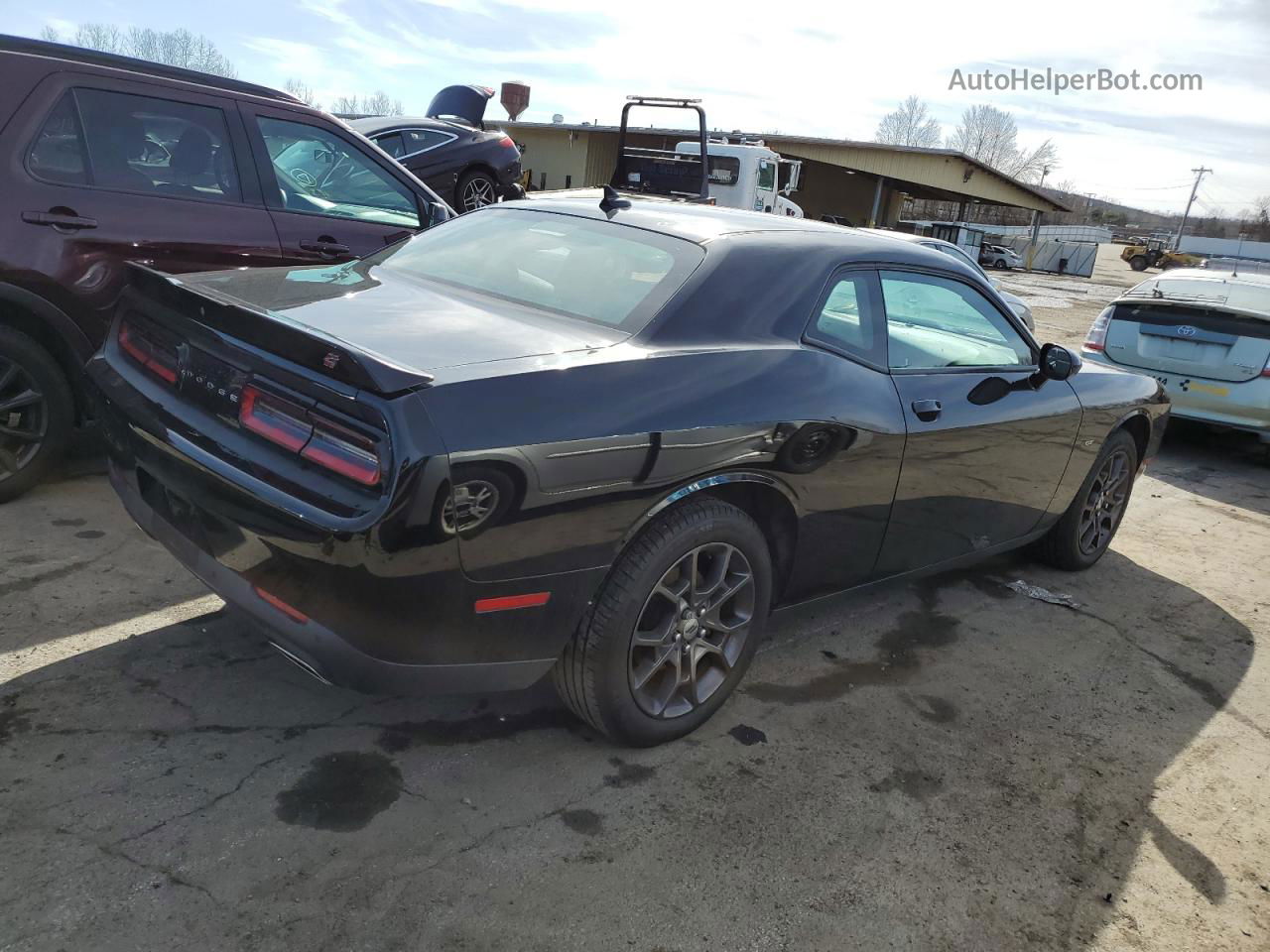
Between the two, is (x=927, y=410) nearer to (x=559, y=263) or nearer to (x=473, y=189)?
(x=559, y=263)

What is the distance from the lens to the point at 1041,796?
9.76 ft

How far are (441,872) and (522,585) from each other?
717 millimetres

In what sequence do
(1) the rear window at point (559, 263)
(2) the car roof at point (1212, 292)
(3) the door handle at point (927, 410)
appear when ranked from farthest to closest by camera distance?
(2) the car roof at point (1212, 292)
(3) the door handle at point (927, 410)
(1) the rear window at point (559, 263)

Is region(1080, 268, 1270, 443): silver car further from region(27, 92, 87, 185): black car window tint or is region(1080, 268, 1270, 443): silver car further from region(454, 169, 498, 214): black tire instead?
region(454, 169, 498, 214): black tire

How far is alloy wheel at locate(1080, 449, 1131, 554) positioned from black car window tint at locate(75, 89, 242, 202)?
4502 millimetres

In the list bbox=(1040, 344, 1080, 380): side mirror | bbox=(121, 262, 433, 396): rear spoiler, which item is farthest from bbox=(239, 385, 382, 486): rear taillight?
bbox=(1040, 344, 1080, 380): side mirror

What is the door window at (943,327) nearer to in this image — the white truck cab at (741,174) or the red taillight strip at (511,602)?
the red taillight strip at (511,602)

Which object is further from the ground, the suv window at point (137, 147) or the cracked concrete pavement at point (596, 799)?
the suv window at point (137, 147)

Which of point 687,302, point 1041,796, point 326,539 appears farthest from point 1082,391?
point 326,539

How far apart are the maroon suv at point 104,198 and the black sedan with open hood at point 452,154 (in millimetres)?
6283

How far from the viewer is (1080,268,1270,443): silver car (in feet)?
23.2

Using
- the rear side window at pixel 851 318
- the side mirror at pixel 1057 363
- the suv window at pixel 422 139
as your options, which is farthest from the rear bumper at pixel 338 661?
the suv window at pixel 422 139

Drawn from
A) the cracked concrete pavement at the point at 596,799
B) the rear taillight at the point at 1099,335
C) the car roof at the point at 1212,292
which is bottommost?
the cracked concrete pavement at the point at 596,799

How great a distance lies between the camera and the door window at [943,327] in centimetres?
346
